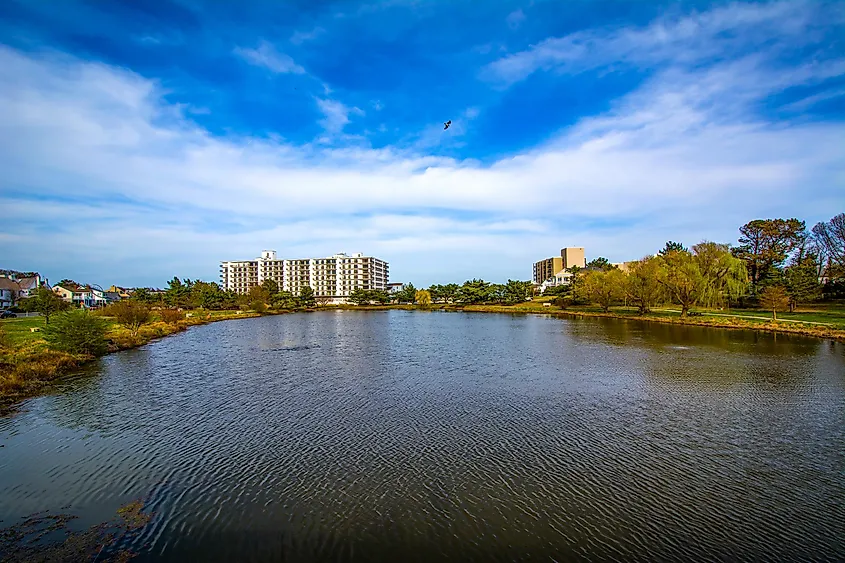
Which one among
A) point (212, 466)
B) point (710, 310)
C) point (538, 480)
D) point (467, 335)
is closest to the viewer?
point (538, 480)

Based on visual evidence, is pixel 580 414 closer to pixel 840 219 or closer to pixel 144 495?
pixel 144 495

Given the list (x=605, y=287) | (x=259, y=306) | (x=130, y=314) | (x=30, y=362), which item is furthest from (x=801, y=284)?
(x=259, y=306)

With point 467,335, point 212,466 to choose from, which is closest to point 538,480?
point 212,466

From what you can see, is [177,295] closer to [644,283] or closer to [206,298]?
[206,298]

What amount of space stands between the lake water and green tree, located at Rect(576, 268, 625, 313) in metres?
34.2

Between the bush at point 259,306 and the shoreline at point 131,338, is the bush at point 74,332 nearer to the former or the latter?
the shoreline at point 131,338

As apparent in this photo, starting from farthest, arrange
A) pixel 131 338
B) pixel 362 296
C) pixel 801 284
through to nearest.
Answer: pixel 362 296, pixel 801 284, pixel 131 338

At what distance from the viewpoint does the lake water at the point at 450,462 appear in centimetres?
732

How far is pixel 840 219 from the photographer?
52.8 metres

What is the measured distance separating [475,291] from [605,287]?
30024 millimetres

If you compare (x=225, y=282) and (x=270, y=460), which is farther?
(x=225, y=282)

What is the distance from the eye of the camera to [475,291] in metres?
83.0

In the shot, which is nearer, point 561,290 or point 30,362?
point 30,362

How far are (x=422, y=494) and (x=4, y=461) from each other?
1006 centimetres
